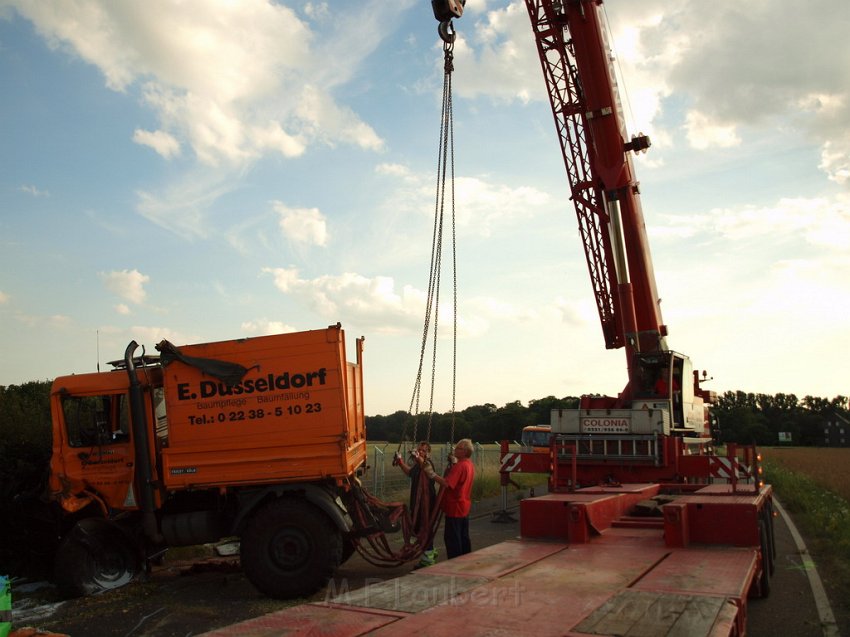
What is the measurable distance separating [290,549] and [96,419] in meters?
3.02

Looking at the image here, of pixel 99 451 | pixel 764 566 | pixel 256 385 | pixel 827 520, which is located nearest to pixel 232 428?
pixel 256 385

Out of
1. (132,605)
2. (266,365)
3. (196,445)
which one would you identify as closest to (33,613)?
(132,605)

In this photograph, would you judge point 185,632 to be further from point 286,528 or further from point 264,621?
point 264,621

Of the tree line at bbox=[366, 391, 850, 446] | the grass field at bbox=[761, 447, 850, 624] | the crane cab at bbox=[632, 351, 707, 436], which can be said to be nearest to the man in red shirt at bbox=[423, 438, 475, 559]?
the grass field at bbox=[761, 447, 850, 624]

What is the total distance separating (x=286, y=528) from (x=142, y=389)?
252cm

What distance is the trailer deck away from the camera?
3.41 metres

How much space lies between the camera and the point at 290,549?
8.24m

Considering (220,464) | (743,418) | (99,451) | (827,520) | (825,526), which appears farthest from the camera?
(743,418)

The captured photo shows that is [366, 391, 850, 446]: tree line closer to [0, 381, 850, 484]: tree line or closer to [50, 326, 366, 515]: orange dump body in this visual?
[0, 381, 850, 484]: tree line

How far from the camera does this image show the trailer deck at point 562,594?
11.2 feet

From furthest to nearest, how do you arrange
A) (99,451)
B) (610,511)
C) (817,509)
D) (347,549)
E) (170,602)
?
(817,509) < (347,549) < (99,451) < (170,602) < (610,511)

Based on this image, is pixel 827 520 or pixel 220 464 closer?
pixel 220 464

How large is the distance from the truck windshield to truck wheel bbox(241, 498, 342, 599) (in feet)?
7.17

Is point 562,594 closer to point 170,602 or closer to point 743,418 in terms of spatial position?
point 170,602
